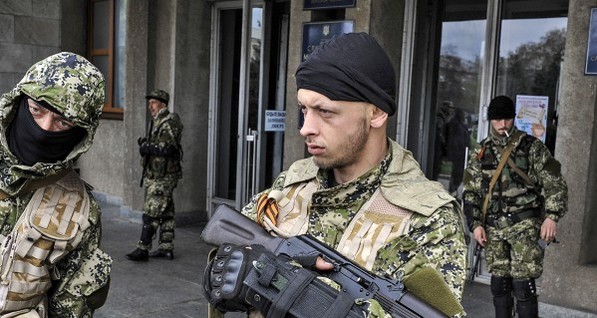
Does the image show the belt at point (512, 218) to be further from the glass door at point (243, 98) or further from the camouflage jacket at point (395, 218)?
the glass door at point (243, 98)

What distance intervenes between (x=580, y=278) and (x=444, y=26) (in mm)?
2856

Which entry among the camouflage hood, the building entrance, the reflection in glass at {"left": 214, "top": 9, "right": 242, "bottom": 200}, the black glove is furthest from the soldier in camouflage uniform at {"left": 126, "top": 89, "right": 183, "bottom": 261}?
the black glove

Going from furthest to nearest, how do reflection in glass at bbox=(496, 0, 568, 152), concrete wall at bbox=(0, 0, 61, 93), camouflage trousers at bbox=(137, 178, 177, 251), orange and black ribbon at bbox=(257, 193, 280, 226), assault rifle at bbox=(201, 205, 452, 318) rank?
camouflage trousers at bbox=(137, 178, 177, 251)
concrete wall at bbox=(0, 0, 61, 93)
reflection in glass at bbox=(496, 0, 568, 152)
orange and black ribbon at bbox=(257, 193, 280, 226)
assault rifle at bbox=(201, 205, 452, 318)

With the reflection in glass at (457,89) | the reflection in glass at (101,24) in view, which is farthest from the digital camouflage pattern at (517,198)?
the reflection in glass at (101,24)

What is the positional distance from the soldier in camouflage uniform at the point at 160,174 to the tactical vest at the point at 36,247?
14.3 feet

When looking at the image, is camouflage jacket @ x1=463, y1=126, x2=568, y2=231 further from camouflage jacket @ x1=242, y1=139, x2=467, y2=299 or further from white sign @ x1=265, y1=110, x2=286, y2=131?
camouflage jacket @ x1=242, y1=139, x2=467, y2=299

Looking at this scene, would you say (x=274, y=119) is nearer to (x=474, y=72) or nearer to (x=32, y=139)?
(x=474, y=72)

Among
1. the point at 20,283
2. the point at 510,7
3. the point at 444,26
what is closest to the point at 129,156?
the point at 444,26

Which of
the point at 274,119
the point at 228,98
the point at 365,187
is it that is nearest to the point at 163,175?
the point at 274,119

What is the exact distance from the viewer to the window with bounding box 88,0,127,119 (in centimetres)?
920

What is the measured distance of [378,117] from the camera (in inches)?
65.4

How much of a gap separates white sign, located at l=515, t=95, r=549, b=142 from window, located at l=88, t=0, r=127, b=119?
5845 mm

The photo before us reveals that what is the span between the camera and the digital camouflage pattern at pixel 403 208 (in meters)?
1.56

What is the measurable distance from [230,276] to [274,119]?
19.8 ft
